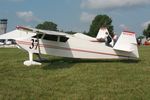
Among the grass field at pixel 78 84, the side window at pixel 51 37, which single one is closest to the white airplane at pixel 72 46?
the side window at pixel 51 37

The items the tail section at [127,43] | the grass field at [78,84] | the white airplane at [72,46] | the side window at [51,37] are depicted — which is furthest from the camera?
the tail section at [127,43]

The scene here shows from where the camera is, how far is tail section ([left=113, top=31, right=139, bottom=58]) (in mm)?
17344

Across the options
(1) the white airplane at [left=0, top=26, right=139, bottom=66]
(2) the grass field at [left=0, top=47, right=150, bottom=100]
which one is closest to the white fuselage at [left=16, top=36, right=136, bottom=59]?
(1) the white airplane at [left=0, top=26, right=139, bottom=66]

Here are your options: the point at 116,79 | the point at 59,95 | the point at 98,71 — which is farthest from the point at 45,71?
the point at 59,95

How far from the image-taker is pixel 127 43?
17.4 meters

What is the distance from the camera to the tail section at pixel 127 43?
17.3 metres

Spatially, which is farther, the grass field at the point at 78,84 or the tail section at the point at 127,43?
the tail section at the point at 127,43

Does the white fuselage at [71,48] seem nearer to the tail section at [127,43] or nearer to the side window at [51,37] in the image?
the side window at [51,37]

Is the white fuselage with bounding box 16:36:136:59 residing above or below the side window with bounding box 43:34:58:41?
below

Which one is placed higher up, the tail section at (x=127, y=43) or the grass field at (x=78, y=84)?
the tail section at (x=127, y=43)

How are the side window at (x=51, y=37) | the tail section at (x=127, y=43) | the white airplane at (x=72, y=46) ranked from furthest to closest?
1. the tail section at (x=127, y=43)
2. the side window at (x=51, y=37)
3. the white airplane at (x=72, y=46)

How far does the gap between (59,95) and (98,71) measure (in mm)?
5045

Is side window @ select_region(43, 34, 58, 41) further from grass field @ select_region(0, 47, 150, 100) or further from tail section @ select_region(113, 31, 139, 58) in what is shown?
grass field @ select_region(0, 47, 150, 100)

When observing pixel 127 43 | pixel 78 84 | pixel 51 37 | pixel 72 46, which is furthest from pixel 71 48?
pixel 78 84
